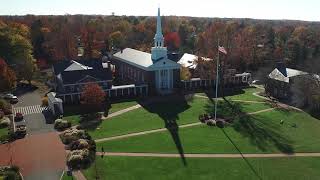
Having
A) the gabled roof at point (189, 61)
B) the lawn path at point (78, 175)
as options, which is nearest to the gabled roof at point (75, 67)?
the gabled roof at point (189, 61)

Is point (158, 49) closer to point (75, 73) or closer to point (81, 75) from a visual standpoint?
point (81, 75)

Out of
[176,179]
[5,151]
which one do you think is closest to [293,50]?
[176,179]

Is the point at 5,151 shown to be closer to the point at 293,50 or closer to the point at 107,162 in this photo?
the point at 107,162

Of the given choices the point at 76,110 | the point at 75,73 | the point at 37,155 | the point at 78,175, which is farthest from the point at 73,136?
the point at 75,73

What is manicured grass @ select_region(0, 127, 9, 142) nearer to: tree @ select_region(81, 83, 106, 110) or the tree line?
tree @ select_region(81, 83, 106, 110)

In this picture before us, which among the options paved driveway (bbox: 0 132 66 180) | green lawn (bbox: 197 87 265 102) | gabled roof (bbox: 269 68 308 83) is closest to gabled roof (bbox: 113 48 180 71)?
green lawn (bbox: 197 87 265 102)

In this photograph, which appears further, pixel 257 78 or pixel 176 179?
pixel 257 78
